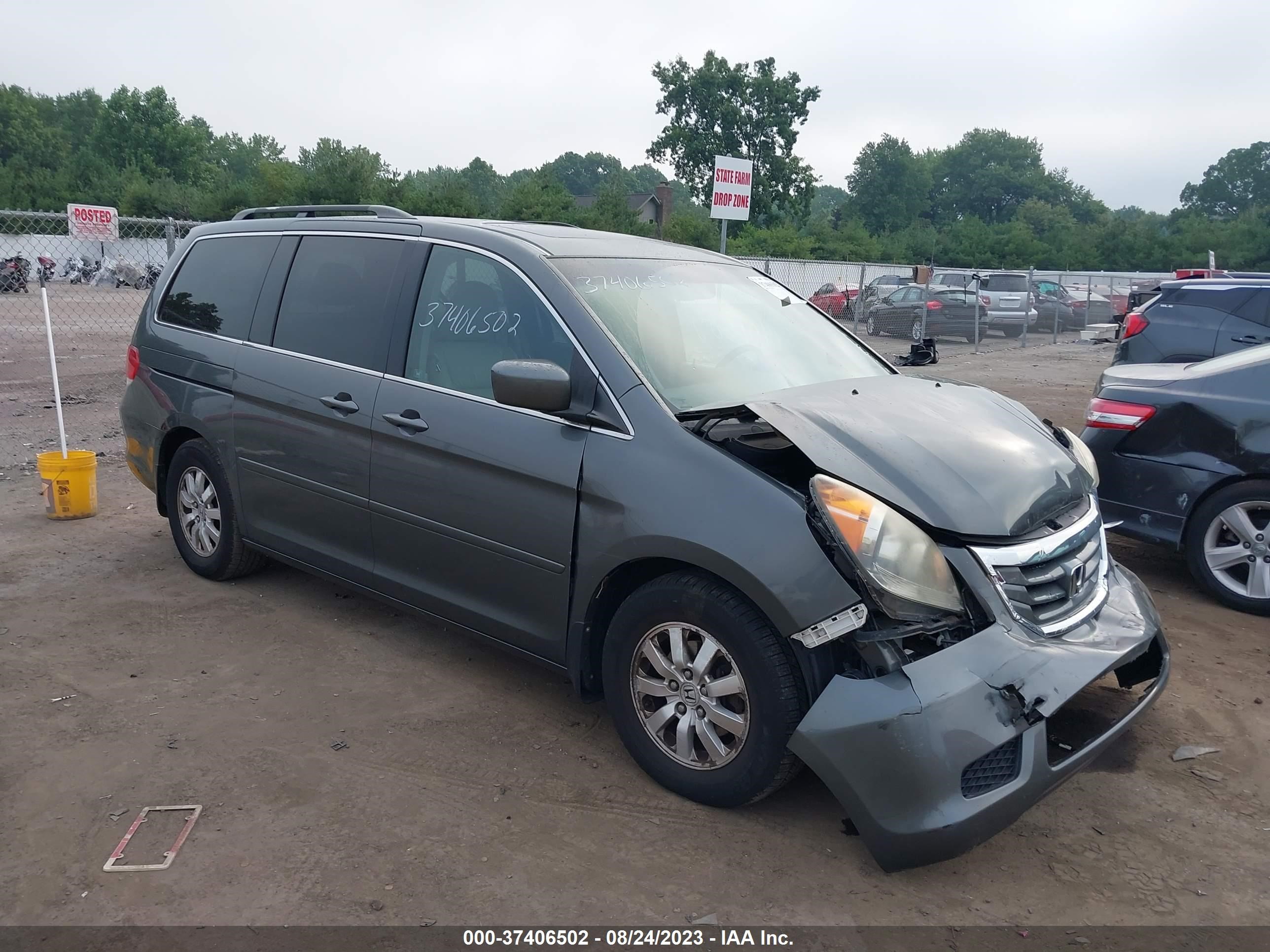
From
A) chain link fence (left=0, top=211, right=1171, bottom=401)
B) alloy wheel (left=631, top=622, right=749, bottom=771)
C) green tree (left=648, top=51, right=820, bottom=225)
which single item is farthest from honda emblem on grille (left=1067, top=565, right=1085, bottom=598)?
green tree (left=648, top=51, right=820, bottom=225)

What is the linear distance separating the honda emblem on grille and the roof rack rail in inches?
120

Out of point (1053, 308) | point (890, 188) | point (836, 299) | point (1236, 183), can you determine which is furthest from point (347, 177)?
point (1236, 183)

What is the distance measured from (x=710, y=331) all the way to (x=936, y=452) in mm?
1153

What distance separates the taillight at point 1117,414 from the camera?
5.50m

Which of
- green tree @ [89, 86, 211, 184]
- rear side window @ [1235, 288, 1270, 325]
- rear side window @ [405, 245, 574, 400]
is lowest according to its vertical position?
rear side window @ [405, 245, 574, 400]

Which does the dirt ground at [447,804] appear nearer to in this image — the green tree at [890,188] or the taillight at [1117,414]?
the taillight at [1117,414]

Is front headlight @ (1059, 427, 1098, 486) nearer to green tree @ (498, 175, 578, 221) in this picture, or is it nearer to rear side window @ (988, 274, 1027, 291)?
rear side window @ (988, 274, 1027, 291)

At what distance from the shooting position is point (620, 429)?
3.37 metres

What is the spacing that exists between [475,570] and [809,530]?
145 centimetres

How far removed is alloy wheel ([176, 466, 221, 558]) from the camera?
5.16 metres

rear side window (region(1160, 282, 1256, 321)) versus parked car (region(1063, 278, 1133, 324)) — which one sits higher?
parked car (region(1063, 278, 1133, 324))

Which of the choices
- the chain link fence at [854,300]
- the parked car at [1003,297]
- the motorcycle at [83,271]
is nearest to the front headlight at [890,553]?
the chain link fence at [854,300]

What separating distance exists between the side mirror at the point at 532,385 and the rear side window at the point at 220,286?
2102mm

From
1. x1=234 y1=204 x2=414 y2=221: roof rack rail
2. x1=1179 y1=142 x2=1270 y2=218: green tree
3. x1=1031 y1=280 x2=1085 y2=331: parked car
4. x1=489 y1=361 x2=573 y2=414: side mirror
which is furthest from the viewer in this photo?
x1=1179 y1=142 x2=1270 y2=218: green tree
